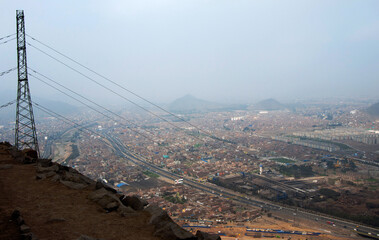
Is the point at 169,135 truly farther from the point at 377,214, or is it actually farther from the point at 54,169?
the point at 54,169

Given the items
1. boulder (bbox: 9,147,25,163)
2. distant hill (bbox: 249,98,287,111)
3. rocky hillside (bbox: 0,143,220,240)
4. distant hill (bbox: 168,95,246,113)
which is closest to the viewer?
rocky hillside (bbox: 0,143,220,240)

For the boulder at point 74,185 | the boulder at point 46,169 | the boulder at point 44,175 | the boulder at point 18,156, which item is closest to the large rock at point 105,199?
the boulder at point 74,185

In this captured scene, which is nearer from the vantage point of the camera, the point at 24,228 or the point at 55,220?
the point at 24,228

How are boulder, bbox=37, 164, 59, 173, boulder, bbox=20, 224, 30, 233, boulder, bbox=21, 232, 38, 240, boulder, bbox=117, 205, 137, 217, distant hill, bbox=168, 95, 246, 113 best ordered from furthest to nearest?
1. distant hill, bbox=168, 95, 246, 113
2. boulder, bbox=37, 164, 59, 173
3. boulder, bbox=117, 205, 137, 217
4. boulder, bbox=20, 224, 30, 233
5. boulder, bbox=21, 232, 38, 240

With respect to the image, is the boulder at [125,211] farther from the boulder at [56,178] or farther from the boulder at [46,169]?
the boulder at [46,169]

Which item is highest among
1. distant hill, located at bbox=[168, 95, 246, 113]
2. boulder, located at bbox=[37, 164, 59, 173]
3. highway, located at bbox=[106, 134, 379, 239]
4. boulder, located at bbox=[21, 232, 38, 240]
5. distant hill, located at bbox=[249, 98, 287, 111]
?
distant hill, located at bbox=[249, 98, 287, 111]

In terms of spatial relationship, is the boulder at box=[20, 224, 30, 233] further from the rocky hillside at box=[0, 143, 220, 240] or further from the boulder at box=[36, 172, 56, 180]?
the boulder at box=[36, 172, 56, 180]

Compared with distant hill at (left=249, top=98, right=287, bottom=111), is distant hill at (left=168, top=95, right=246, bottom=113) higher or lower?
lower

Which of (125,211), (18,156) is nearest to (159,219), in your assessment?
(125,211)

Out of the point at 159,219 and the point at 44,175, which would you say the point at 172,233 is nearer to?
the point at 159,219

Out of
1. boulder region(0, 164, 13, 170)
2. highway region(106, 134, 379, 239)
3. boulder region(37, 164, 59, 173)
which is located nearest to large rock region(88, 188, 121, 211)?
boulder region(37, 164, 59, 173)
